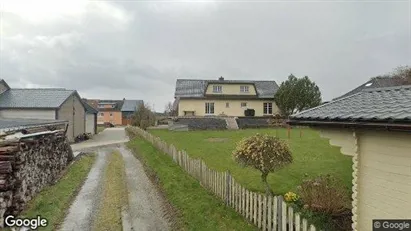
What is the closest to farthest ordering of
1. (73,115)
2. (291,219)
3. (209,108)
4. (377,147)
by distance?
1. (377,147)
2. (291,219)
3. (73,115)
4. (209,108)

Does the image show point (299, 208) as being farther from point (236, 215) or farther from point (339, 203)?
point (236, 215)

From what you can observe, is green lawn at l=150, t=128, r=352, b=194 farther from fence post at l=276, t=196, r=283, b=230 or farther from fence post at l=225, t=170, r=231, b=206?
fence post at l=276, t=196, r=283, b=230

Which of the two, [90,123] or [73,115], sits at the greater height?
[73,115]

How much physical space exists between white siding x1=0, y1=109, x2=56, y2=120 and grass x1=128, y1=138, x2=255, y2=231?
27.7 m

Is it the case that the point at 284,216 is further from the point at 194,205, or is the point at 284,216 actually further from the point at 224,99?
the point at 224,99

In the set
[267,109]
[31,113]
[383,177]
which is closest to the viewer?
[383,177]

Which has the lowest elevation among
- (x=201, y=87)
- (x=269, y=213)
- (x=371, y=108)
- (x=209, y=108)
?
(x=269, y=213)

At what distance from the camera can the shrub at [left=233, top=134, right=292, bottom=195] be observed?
1095cm

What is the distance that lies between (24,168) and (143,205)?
477 centimetres

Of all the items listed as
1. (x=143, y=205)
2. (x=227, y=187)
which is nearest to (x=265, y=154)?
(x=227, y=187)

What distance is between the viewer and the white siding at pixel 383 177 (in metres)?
6.26

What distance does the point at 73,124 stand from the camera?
1795 inches

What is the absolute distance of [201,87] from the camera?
54.5 m

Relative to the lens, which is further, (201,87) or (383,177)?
(201,87)
